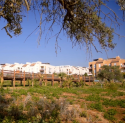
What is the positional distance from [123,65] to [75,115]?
2387 inches

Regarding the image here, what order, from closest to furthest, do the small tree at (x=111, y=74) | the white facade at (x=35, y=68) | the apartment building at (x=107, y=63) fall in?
the small tree at (x=111, y=74) → the apartment building at (x=107, y=63) → the white facade at (x=35, y=68)

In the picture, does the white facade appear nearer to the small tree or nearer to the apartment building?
the apartment building

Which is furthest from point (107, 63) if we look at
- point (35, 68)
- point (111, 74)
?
point (35, 68)

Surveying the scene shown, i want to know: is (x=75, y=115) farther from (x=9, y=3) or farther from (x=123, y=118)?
(x=9, y=3)

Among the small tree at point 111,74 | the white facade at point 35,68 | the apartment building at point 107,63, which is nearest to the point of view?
the small tree at point 111,74

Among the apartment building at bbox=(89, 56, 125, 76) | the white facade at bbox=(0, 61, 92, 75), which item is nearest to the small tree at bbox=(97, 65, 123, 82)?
the apartment building at bbox=(89, 56, 125, 76)

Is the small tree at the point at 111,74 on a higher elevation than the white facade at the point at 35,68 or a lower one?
lower

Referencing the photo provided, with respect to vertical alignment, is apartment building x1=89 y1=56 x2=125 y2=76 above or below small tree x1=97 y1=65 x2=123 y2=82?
above

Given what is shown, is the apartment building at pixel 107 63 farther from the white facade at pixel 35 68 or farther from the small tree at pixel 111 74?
the small tree at pixel 111 74

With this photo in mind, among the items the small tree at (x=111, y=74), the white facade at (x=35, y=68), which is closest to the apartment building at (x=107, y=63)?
the white facade at (x=35, y=68)

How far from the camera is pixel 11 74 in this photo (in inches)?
726

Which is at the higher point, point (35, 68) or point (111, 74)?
point (35, 68)

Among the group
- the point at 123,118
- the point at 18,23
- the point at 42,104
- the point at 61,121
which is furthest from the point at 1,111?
the point at 123,118

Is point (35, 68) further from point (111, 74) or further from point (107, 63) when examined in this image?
point (111, 74)
